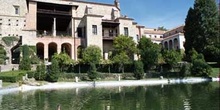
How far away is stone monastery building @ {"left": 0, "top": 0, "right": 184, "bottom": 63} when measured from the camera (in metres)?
42.2

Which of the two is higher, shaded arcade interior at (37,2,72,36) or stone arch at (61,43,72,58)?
shaded arcade interior at (37,2,72,36)

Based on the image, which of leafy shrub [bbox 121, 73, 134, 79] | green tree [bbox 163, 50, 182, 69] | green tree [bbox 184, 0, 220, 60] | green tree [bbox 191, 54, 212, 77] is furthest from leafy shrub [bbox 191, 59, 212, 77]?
leafy shrub [bbox 121, 73, 134, 79]

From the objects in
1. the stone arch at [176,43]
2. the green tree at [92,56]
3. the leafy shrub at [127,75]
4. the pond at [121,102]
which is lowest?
the pond at [121,102]

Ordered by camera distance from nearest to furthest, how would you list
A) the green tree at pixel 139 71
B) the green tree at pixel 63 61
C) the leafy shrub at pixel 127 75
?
the green tree at pixel 139 71 < the green tree at pixel 63 61 < the leafy shrub at pixel 127 75

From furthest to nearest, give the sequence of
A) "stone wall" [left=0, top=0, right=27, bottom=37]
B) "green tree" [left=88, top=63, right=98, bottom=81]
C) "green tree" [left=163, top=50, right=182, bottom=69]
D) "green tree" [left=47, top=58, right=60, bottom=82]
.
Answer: "stone wall" [left=0, top=0, right=27, bottom=37] → "green tree" [left=163, top=50, right=182, bottom=69] → "green tree" [left=88, top=63, right=98, bottom=81] → "green tree" [left=47, top=58, right=60, bottom=82]

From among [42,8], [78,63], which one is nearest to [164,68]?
[78,63]

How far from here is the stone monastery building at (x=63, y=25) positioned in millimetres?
42219

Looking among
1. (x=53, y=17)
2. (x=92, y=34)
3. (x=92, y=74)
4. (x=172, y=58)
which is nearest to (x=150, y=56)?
(x=172, y=58)

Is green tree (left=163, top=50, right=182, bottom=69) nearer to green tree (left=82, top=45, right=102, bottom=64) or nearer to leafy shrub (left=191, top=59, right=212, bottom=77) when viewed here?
leafy shrub (left=191, top=59, right=212, bottom=77)

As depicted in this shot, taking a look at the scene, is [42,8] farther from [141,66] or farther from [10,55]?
[141,66]

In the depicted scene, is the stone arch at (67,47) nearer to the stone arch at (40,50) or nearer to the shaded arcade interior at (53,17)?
the shaded arcade interior at (53,17)

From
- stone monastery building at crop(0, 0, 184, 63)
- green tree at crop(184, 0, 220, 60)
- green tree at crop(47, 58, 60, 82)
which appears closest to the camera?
green tree at crop(47, 58, 60, 82)

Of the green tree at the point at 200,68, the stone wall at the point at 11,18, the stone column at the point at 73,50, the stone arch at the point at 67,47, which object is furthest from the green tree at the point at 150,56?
the stone wall at the point at 11,18

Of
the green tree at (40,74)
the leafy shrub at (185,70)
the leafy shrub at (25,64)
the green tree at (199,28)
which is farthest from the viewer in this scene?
the green tree at (199,28)
